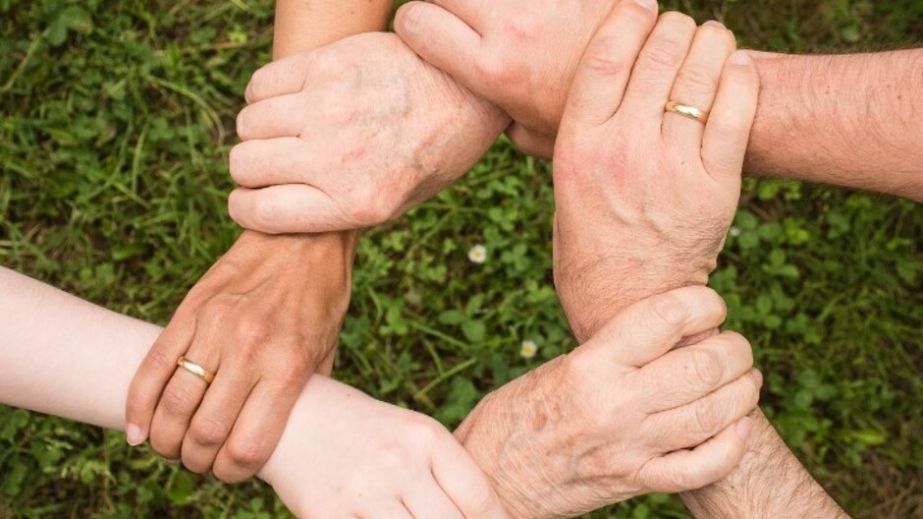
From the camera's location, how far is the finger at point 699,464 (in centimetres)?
216

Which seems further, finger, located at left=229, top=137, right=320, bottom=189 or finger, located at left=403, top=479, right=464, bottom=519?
finger, located at left=229, top=137, right=320, bottom=189

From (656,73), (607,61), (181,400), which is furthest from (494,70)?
(181,400)

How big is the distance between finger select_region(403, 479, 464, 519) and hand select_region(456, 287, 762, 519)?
0.21m

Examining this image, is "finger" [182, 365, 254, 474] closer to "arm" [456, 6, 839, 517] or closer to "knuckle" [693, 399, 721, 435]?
"arm" [456, 6, 839, 517]

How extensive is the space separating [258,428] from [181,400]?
192 millimetres

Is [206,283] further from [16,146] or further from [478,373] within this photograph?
[16,146]

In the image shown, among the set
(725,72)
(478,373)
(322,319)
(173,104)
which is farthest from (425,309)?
(725,72)

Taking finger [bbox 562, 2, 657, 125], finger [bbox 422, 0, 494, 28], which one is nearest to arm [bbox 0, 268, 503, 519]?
finger [bbox 562, 2, 657, 125]

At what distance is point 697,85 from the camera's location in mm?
2271

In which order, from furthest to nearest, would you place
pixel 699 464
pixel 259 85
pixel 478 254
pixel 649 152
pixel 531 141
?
Result: pixel 478 254 < pixel 531 141 < pixel 259 85 < pixel 649 152 < pixel 699 464

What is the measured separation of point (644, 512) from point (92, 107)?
2479mm

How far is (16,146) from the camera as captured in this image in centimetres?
360

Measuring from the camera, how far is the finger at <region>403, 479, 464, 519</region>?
7.31 ft

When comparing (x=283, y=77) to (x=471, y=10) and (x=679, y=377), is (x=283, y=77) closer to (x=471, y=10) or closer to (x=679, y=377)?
(x=471, y=10)
